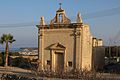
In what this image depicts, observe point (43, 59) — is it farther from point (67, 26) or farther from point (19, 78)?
point (19, 78)

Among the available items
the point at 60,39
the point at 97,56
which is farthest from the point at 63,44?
the point at 97,56

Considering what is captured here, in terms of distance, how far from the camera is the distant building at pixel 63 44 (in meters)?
31.8

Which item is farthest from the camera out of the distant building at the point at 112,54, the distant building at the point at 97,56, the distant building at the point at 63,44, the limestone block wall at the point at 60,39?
the distant building at the point at 112,54

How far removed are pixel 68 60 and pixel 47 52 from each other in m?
2.84

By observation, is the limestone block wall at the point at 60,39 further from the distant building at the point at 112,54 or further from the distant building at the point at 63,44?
the distant building at the point at 112,54

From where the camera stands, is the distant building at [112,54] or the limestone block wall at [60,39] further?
the distant building at [112,54]

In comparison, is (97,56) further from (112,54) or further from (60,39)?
(112,54)

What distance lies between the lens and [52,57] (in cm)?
3325

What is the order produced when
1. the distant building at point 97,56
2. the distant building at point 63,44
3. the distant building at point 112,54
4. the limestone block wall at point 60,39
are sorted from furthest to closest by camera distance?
1. the distant building at point 112,54
2. the distant building at point 97,56
3. the limestone block wall at point 60,39
4. the distant building at point 63,44

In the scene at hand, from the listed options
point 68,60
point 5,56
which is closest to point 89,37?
point 68,60

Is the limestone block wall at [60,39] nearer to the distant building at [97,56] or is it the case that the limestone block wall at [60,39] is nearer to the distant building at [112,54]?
the distant building at [97,56]

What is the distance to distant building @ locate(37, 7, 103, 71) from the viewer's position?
31.8 metres

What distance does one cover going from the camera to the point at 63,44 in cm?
3269

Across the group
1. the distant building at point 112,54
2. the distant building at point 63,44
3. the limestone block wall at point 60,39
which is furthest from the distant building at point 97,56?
the limestone block wall at point 60,39
